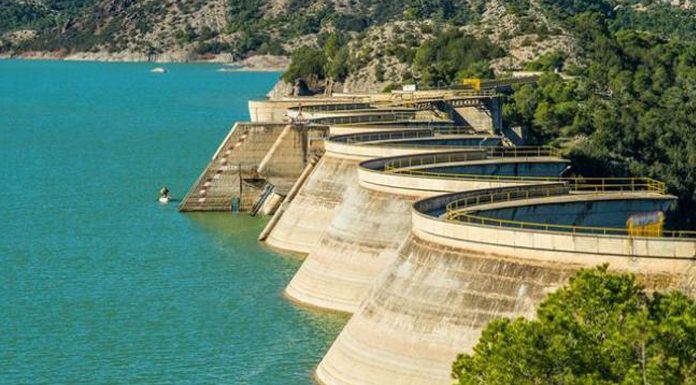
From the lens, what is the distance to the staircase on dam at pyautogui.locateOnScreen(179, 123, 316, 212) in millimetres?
80312

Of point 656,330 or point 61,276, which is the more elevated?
point 656,330

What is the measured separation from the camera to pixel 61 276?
2598 inches

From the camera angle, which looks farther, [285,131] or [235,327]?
[285,131]

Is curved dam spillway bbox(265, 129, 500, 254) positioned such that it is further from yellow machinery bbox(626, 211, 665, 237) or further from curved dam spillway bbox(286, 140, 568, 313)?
yellow machinery bbox(626, 211, 665, 237)

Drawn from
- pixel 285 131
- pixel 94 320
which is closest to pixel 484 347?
pixel 94 320

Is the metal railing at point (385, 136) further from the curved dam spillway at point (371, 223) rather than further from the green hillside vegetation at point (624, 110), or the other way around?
the green hillside vegetation at point (624, 110)

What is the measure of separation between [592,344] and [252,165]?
168ft

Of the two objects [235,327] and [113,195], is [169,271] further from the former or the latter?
[113,195]

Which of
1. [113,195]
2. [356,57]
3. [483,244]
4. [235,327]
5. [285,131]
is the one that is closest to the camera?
[483,244]

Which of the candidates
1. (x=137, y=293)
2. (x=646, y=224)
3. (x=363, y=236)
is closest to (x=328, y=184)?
(x=137, y=293)

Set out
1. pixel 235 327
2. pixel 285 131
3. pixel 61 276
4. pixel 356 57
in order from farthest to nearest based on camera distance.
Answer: pixel 356 57
pixel 285 131
pixel 61 276
pixel 235 327

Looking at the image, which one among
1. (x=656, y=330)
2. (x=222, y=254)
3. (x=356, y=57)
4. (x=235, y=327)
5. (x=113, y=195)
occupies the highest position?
(x=656, y=330)

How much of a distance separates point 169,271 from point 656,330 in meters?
37.6

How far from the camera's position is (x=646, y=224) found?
47.3m
